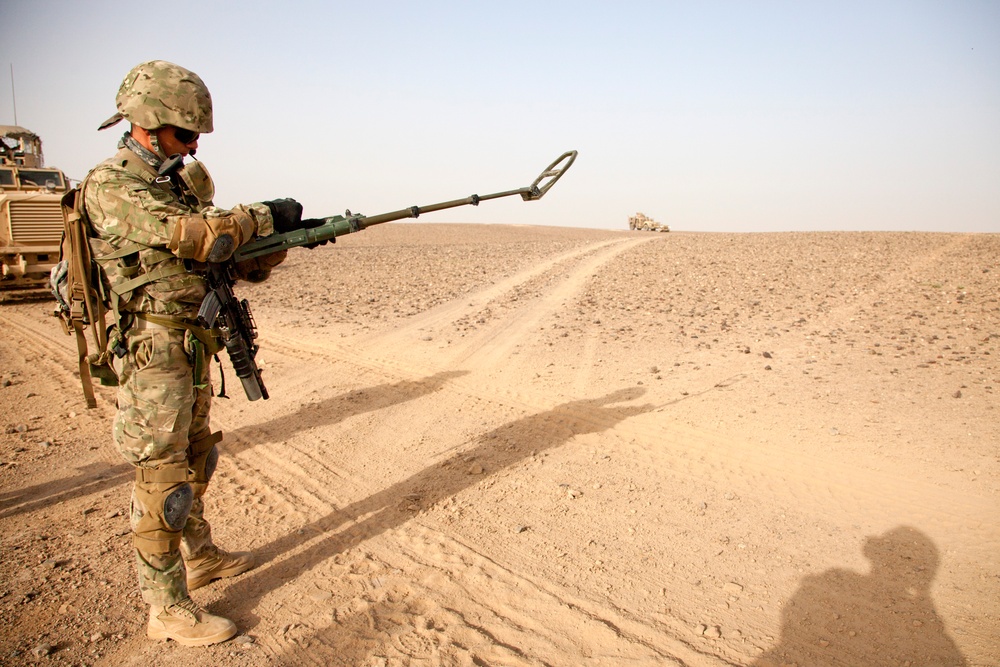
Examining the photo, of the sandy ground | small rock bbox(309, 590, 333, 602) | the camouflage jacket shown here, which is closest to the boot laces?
the sandy ground

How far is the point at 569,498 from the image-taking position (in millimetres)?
4684

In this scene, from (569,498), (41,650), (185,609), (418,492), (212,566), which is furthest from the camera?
(418,492)

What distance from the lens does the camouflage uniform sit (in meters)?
3.13

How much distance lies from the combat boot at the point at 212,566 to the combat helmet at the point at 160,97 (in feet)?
7.86

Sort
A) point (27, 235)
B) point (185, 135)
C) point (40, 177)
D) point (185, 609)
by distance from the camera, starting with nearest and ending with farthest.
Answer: point (185, 609), point (185, 135), point (27, 235), point (40, 177)

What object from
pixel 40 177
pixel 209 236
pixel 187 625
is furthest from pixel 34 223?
pixel 187 625

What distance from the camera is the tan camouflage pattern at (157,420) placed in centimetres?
317

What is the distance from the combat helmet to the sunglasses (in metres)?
0.07

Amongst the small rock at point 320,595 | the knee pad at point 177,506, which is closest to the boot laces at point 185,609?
the knee pad at point 177,506

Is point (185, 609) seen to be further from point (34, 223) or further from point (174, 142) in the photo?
point (34, 223)

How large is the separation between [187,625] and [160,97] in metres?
2.65

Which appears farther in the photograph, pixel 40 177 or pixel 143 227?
pixel 40 177

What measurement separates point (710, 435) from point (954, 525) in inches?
75.9

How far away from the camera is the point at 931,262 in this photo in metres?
13.5
